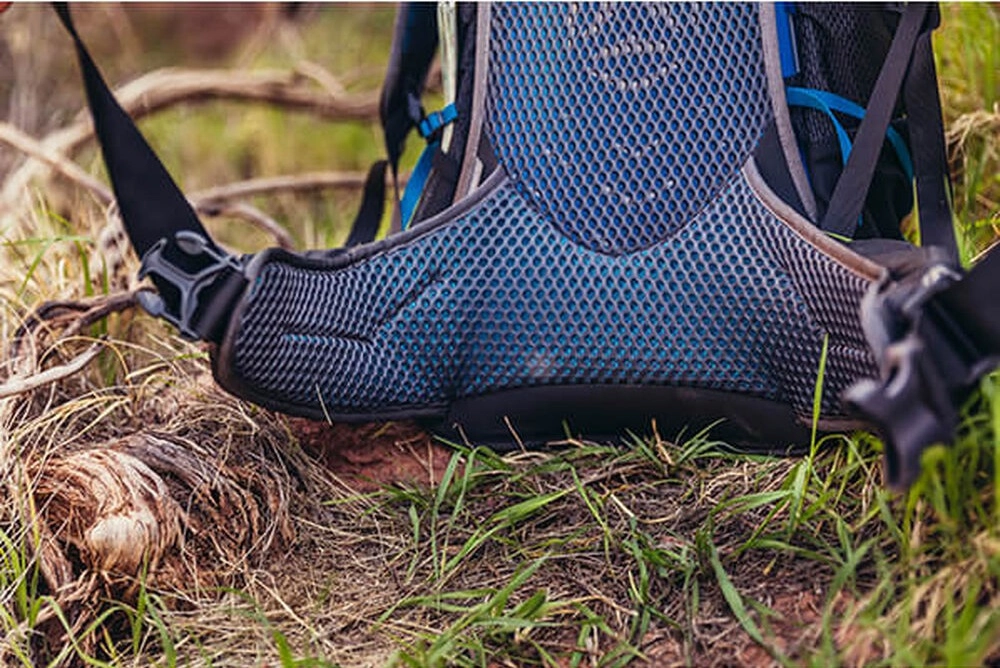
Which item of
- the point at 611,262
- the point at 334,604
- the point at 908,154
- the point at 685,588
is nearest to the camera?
the point at 685,588

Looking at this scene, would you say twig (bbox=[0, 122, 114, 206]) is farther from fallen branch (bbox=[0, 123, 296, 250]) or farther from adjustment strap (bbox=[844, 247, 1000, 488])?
adjustment strap (bbox=[844, 247, 1000, 488])

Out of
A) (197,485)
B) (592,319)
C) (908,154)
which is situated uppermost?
(908,154)

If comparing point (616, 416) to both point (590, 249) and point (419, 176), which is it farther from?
point (419, 176)

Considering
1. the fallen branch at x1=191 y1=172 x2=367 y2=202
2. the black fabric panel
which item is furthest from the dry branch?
the black fabric panel

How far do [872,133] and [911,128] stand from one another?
3.0 inches

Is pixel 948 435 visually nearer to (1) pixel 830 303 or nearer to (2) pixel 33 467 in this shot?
(1) pixel 830 303

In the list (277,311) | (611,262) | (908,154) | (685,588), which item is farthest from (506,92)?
(685,588)

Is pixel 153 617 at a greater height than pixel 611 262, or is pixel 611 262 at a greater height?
pixel 611 262

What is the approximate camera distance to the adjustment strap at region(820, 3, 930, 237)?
147 centimetres

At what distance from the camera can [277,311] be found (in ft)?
4.63

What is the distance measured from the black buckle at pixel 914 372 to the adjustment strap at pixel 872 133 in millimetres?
341

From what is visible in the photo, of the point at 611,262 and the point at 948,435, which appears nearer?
the point at 948,435

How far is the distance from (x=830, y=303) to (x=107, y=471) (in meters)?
0.88

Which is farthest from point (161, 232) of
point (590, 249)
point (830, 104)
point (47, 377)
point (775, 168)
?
point (830, 104)
